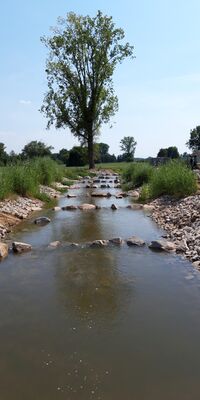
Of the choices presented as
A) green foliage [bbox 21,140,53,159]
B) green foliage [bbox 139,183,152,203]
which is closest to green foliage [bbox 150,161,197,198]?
green foliage [bbox 139,183,152,203]

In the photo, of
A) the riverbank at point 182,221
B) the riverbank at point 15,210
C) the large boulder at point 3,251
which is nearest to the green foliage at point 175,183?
the riverbank at point 182,221

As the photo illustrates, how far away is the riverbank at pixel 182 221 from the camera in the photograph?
9.31 m

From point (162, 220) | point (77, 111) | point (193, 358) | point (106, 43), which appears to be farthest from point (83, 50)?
point (193, 358)

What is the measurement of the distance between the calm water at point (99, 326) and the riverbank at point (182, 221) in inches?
19.5

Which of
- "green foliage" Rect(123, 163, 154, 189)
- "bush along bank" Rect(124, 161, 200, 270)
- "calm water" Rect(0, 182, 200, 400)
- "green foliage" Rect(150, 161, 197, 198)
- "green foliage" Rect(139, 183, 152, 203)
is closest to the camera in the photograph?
"calm water" Rect(0, 182, 200, 400)

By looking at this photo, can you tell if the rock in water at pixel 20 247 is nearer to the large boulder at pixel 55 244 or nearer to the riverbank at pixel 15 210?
the large boulder at pixel 55 244

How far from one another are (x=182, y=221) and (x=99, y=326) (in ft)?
23.7

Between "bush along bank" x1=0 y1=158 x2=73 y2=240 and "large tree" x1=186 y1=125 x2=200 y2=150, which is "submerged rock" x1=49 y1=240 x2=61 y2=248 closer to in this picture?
"bush along bank" x1=0 y1=158 x2=73 y2=240

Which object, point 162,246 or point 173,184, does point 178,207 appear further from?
point 162,246

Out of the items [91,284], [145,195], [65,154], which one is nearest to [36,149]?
[65,154]

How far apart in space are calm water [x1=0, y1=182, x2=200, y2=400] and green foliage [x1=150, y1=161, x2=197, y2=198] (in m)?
7.53

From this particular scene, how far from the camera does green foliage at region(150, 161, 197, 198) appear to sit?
16.4m

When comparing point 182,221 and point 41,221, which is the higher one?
point 182,221

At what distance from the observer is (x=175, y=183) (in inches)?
671
